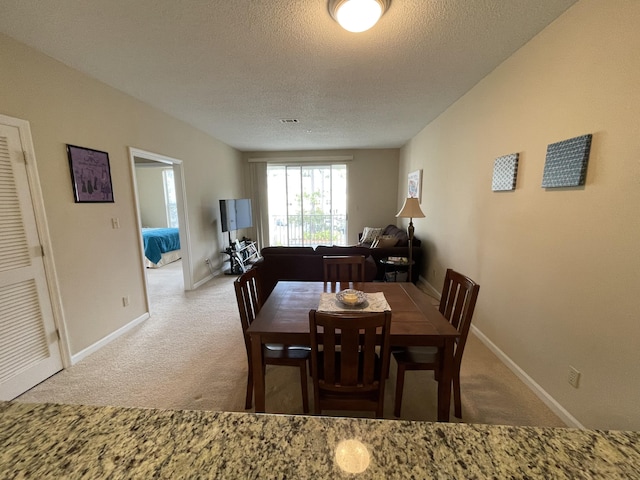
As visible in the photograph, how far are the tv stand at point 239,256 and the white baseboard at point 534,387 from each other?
13.0 ft

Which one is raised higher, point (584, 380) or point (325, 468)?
point (325, 468)

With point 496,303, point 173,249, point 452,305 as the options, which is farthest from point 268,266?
point 173,249

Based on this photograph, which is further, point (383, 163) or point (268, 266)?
point (383, 163)

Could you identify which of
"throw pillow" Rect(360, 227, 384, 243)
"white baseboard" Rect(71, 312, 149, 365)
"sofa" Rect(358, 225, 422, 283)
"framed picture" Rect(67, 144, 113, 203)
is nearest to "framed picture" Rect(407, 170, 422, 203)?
"sofa" Rect(358, 225, 422, 283)

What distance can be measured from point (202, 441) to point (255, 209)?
248 inches

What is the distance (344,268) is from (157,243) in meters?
4.88

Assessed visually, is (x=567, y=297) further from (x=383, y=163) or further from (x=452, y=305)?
(x=383, y=163)

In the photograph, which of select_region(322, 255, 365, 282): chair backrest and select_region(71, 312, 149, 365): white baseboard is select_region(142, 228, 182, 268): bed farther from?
select_region(322, 255, 365, 282): chair backrest

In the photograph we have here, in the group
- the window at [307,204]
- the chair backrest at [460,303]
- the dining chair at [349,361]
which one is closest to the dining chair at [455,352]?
the chair backrest at [460,303]

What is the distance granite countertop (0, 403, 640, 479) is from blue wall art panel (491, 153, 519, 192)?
6.58 ft

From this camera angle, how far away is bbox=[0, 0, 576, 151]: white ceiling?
1634 mm

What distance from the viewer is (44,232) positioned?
2.11 meters

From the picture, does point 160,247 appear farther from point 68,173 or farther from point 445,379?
point 445,379

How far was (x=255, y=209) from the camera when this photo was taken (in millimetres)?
6598
